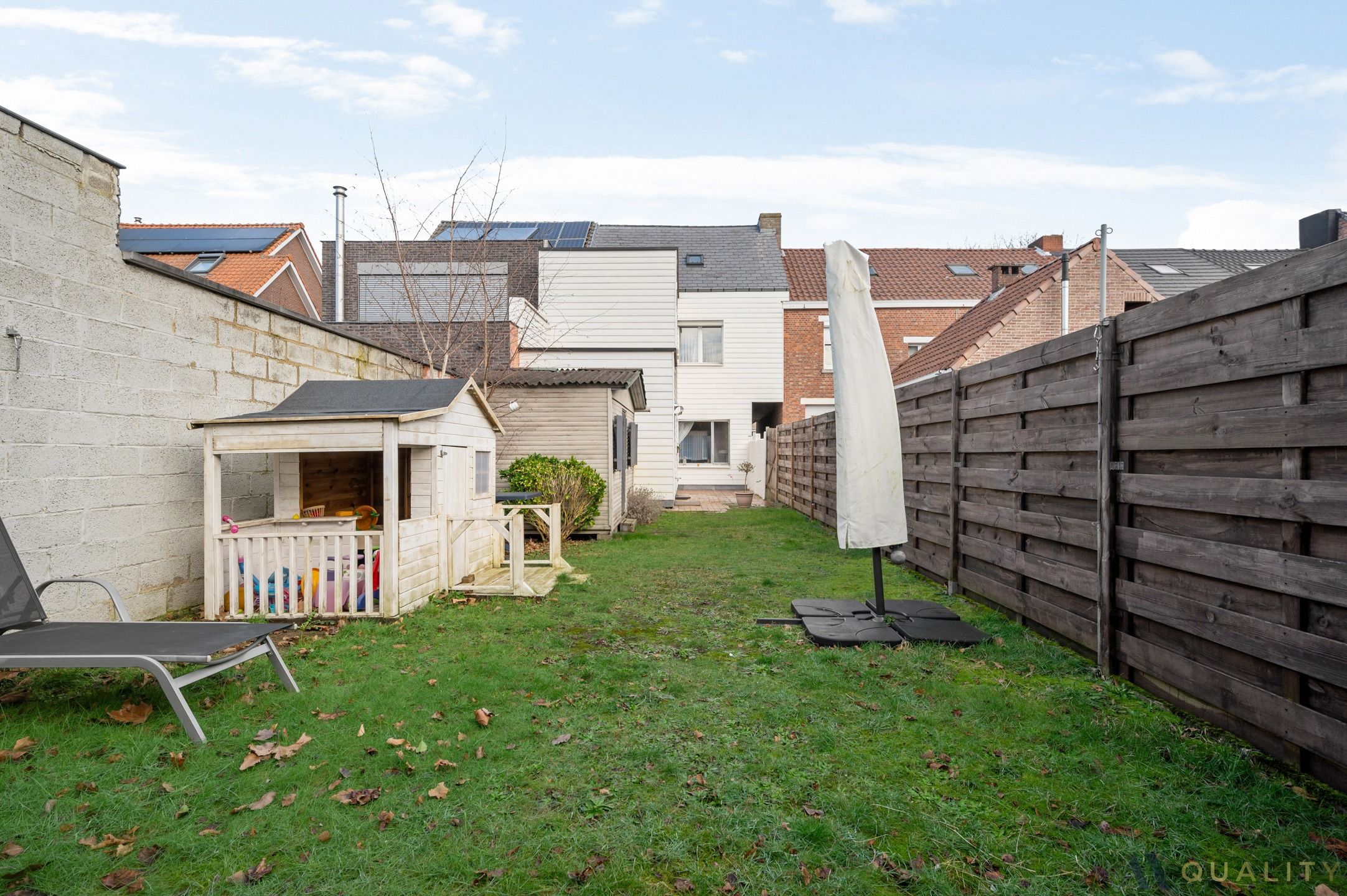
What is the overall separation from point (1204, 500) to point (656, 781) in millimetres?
2881

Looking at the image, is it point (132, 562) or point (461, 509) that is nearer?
point (132, 562)

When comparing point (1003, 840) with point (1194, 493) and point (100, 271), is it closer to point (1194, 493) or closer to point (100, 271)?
point (1194, 493)

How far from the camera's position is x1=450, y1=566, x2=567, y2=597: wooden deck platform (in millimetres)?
7320

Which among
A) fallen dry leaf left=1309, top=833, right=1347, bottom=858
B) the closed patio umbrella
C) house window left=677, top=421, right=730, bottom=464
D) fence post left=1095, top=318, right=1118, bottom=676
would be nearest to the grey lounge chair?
the closed patio umbrella

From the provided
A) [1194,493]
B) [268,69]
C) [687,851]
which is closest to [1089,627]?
[1194,493]

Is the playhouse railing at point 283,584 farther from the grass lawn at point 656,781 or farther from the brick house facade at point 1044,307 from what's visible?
the brick house facade at point 1044,307

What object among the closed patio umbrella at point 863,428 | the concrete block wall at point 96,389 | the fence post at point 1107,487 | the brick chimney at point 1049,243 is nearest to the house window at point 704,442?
the brick chimney at point 1049,243

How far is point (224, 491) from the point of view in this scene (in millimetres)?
6801

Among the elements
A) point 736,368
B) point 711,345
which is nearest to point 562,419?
point 736,368

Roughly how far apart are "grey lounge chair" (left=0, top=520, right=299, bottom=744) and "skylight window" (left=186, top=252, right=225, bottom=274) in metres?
20.4

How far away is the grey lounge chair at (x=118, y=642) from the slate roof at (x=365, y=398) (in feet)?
7.50

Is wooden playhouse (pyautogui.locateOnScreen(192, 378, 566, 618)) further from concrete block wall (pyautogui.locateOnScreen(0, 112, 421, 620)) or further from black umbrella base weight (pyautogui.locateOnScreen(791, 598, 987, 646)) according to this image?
black umbrella base weight (pyautogui.locateOnScreen(791, 598, 987, 646))

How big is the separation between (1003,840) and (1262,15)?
329 inches

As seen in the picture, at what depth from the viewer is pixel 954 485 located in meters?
7.07
